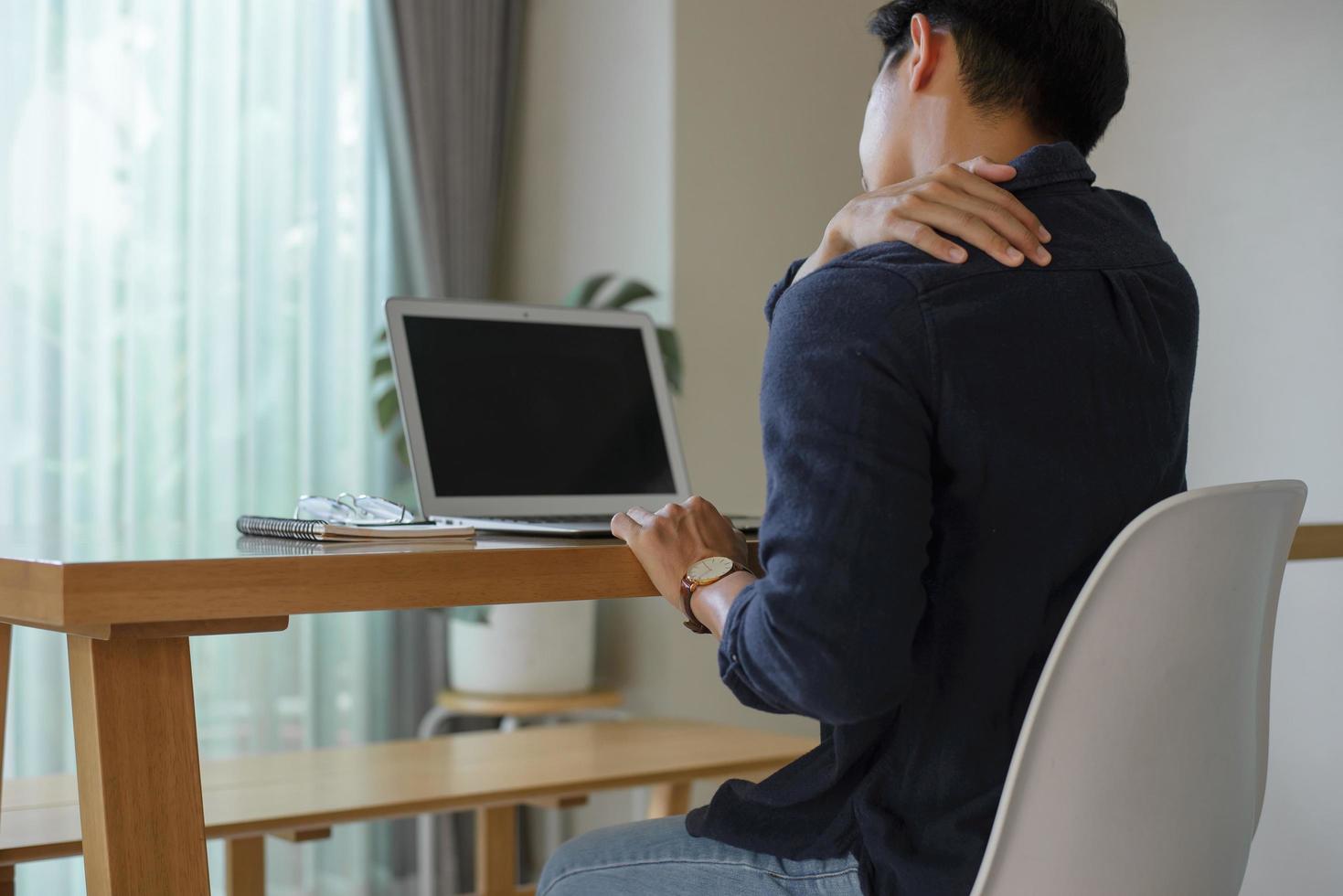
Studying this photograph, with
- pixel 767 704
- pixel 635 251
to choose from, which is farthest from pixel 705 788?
pixel 767 704

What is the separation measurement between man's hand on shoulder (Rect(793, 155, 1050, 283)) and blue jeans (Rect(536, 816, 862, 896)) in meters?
0.42

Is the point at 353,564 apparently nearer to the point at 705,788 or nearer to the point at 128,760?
the point at 128,760

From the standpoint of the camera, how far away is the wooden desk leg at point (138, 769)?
0.91 metres

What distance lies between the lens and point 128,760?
0.93 metres

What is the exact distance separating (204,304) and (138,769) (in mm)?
2223

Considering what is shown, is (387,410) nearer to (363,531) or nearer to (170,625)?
(363,531)

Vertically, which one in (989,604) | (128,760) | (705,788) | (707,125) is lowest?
(705,788)

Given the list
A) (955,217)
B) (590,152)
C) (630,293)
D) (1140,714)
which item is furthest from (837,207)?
(1140,714)

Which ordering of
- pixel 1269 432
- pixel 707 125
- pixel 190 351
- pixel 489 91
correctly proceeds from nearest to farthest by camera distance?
1. pixel 1269 432
2. pixel 190 351
3. pixel 707 125
4. pixel 489 91

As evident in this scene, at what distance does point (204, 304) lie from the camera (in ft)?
9.82

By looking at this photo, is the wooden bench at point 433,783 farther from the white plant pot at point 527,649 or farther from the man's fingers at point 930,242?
the man's fingers at point 930,242

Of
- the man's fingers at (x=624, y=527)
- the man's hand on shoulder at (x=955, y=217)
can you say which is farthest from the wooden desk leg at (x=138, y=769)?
the man's hand on shoulder at (x=955, y=217)

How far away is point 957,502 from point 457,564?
34 cm

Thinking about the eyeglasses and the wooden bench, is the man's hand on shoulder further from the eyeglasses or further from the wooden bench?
the wooden bench
